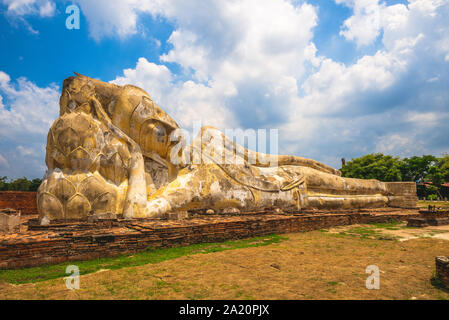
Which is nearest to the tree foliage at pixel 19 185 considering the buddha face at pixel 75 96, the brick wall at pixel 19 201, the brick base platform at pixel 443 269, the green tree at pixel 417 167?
the brick wall at pixel 19 201

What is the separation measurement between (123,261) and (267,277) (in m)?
1.82

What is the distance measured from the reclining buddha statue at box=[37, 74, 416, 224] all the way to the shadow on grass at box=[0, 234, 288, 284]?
221 cm

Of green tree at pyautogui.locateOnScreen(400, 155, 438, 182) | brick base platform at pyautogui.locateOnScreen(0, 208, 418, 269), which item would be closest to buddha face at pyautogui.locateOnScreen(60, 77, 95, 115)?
brick base platform at pyautogui.locateOnScreen(0, 208, 418, 269)

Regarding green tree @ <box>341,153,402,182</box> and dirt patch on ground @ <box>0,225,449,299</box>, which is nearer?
dirt patch on ground @ <box>0,225,449,299</box>

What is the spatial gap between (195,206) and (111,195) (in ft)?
7.02

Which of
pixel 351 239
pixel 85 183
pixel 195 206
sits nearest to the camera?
pixel 351 239

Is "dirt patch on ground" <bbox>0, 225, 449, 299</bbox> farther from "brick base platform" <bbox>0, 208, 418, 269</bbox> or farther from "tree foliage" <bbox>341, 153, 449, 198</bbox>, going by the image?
"tree foliage" <bbox>341, 153, 449, 198</bbox>

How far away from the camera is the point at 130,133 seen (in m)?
7.38

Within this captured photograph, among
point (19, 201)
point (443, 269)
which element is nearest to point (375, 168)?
point (443, 269)

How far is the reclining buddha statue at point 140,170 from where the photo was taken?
602 cm

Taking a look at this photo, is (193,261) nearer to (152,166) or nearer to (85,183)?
(85,183)

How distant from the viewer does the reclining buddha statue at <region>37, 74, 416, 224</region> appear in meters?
6.02

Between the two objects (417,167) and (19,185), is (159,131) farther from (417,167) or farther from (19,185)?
(417,167)
